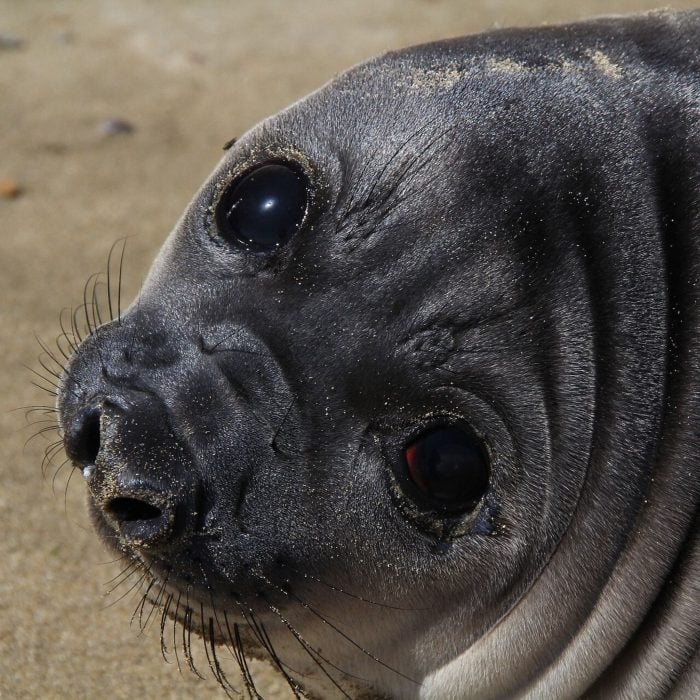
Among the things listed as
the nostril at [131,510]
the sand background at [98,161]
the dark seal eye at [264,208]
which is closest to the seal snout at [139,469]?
the nostril at [131,510]

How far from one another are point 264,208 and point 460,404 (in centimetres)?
66

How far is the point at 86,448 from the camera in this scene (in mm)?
2496

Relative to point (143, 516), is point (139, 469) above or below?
above

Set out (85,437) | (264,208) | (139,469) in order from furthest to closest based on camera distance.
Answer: (264,208) → (85,437) → (139,469)

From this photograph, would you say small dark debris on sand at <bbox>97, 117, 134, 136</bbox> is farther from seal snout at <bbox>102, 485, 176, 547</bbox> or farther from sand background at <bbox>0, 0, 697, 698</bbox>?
seal snout at <bbox>102, 485, 176, 547</bbox>

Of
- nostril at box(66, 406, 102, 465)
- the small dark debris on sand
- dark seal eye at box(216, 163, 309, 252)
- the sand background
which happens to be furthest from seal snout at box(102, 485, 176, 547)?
the small dark debris on sand

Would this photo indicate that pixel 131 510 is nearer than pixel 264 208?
Yes

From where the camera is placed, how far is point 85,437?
8.16 ft

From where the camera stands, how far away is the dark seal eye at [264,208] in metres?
2.62

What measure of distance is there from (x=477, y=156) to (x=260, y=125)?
66cm

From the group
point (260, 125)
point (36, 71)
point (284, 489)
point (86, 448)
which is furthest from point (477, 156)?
point (36, 71)

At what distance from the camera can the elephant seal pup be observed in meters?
2.41

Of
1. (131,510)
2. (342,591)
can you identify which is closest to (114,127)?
(131,510)

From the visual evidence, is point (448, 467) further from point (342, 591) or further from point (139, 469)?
point (139, 469)
